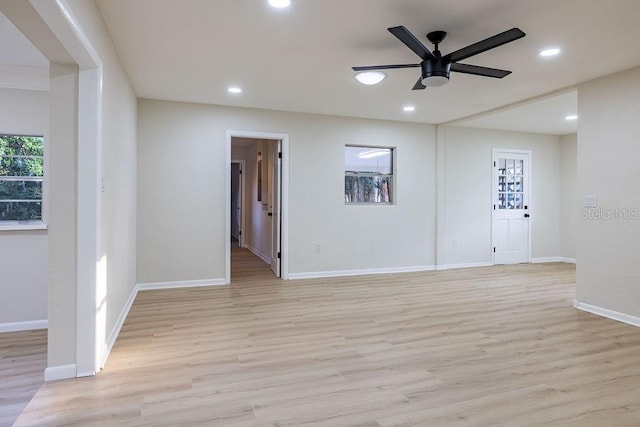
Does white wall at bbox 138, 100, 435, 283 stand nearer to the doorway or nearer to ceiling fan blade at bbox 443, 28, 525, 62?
ceiling fan blade at bbox 443, 28, 525, 62

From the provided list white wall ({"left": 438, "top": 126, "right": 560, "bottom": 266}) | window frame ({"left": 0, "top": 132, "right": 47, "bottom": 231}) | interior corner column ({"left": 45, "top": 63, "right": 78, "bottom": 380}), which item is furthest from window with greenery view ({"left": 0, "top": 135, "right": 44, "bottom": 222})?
white wall ({"left": 438, "top": 126, "right": 560, "bottom": 266})

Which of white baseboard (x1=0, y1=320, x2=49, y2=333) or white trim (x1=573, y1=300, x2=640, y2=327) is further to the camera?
white trim (x1=573, y1=300, x2=640, y2=327)

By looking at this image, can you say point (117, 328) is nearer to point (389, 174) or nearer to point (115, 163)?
point (115, 163)

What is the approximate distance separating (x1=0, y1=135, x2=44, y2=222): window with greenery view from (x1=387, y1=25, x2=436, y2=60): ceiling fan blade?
3.52m

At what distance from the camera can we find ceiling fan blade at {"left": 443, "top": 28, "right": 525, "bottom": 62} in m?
2.39

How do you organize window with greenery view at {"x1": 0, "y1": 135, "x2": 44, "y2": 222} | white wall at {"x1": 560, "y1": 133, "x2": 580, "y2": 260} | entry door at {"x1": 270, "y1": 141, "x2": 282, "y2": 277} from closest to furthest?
window with greenery view at {"x1": 0, "y1": 135, "x2": 44, "y2": 222} → entry door at {"x1": 270, "y1": 141, "x2": 282, "y2": 277} → white wall at {"x1": 560, "y1": 133, "x2": 580, "y2": 260}

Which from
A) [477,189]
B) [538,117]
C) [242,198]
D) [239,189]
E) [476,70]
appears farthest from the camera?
[239,189]

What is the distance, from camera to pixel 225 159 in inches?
208

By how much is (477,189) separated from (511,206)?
935mm

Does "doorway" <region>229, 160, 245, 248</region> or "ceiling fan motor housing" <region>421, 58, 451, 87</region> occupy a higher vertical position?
A: "ceiling fan motor housing" <region>421, 58, 451, 87</region>

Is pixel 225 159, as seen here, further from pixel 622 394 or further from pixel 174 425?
pixel 622 394

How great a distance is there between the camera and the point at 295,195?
5.62 metres

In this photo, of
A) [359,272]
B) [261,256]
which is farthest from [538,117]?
[261,256]

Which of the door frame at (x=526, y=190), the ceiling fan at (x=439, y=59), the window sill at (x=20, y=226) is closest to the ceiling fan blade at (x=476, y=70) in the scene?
the ceiling fan at (x=439, y=59)
